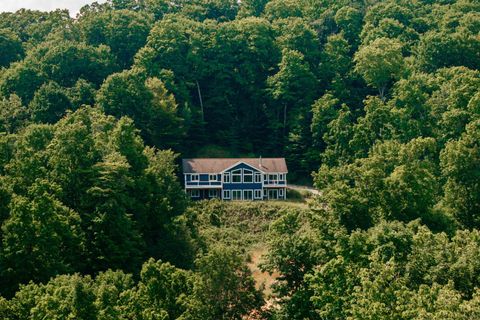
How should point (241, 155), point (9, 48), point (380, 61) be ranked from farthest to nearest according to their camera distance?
point (9, 48), point (241, 155), point (380, 61)

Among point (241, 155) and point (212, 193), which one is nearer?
point (212, 193)

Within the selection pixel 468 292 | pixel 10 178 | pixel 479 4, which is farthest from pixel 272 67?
pixel 468 292

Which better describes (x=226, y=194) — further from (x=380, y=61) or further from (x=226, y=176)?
(x=380, y=61)

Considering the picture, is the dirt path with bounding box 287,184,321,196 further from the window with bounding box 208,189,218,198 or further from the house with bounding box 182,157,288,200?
the window with bounding box 208,189,218,198

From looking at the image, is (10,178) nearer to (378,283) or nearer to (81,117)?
(81,117)

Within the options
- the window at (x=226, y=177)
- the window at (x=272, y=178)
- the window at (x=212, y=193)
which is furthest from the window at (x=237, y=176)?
the window at (x=272, y=178)

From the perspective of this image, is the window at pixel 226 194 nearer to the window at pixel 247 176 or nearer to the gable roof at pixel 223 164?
the window at pixel 247 176

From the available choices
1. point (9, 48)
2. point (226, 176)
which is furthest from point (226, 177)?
point (9, 48)
